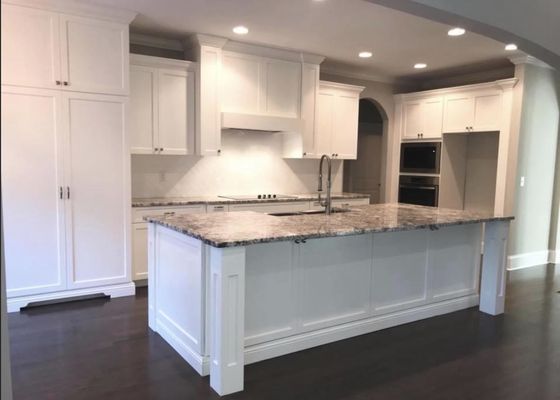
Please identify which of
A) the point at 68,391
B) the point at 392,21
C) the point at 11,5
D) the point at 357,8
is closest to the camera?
the point at 68,391

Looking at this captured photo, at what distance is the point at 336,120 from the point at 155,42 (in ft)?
8.25

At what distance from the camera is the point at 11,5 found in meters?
3.47

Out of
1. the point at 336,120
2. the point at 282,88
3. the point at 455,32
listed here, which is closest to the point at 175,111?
the point at 282,88

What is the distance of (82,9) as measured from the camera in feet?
12.2

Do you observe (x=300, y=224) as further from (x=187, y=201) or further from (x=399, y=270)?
(x=187, y=201)

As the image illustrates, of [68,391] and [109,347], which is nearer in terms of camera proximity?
[68,391]

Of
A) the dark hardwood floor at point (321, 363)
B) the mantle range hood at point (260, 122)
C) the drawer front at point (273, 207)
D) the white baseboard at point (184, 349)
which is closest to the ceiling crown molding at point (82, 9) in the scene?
the mantle range hood at point (260, 122)

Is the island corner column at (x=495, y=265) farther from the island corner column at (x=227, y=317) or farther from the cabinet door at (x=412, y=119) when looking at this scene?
the cabinet door at (x=412, y=119)

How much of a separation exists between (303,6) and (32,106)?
7.95ft

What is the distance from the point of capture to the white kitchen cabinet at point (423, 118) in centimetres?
611

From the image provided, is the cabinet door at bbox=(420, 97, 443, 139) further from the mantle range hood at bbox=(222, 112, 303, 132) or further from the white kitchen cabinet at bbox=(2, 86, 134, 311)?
the white kitchen cabinet at bbox=(2, 86, 134, 311)

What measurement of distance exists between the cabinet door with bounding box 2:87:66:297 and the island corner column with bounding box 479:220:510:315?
148 inches

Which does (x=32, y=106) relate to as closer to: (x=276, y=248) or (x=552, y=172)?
(x=276, y=248)

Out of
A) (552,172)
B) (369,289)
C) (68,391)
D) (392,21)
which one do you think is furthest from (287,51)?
(68,391)
